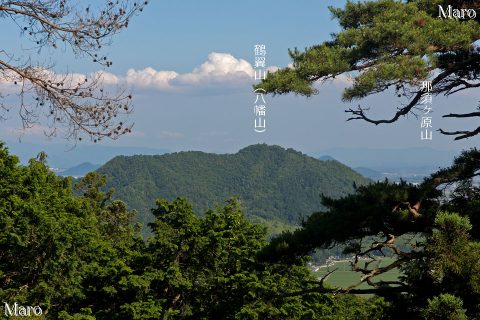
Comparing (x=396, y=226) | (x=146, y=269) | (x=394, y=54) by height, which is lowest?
(x=146, y=269)

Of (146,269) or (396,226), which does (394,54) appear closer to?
(396,226)

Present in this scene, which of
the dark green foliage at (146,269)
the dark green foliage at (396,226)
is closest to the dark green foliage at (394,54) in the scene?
the dark green foliage at (396,226)

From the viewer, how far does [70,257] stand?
44.2 ft

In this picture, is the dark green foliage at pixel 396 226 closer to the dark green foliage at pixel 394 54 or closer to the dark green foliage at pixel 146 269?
the dark green foliage at pixel 394 54

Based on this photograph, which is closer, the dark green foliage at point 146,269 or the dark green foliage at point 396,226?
the dark green foliage at point 396,226

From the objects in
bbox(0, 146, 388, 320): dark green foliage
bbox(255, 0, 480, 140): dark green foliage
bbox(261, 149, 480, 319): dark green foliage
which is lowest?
bbox(0, 146, 388, 320): dark green foliage

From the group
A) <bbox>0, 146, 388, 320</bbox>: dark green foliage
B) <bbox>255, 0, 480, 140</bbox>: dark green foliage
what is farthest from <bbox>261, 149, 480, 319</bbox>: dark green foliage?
<bbox>0, 146, 388, 320</bbox>: dark green foliage

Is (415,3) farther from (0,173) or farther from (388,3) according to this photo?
(0,173)

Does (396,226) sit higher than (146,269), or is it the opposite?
(396,226)

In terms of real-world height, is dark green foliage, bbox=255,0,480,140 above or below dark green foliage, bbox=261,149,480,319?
above

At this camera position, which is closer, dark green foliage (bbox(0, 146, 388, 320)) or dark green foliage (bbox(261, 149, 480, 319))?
dark green foliage (bbox(261, 149, 480, 319))

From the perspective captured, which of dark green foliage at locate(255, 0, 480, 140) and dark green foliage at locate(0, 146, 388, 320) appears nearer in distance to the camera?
dark green foliage at locate(255, 0, 480, 140)

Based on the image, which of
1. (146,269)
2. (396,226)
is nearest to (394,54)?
(396,226)

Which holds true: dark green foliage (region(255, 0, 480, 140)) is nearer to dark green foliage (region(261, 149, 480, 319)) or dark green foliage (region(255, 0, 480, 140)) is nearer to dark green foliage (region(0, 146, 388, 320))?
dark green foliage (region(261, 149, 480, 319))
